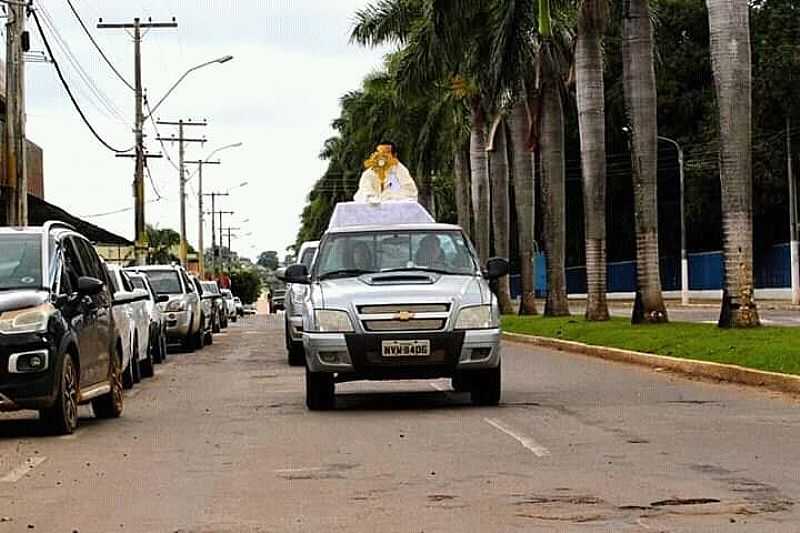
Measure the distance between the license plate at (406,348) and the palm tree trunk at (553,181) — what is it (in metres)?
23.7

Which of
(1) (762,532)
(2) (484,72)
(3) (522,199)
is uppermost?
(2) (484,72)

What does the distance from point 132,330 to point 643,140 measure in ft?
40.1

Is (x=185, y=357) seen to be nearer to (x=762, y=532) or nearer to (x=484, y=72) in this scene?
(x=484, y=72)

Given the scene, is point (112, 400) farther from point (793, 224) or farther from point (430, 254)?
point (793, 224)

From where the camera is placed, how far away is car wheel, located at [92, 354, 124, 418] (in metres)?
14.5

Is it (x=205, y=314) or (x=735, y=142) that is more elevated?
(x=735, y=142)

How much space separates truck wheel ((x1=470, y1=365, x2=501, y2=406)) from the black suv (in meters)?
3.64

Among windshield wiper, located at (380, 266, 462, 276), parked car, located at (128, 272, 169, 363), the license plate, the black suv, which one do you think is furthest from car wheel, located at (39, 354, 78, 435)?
parked car, located at (128, 272, 169, 363)

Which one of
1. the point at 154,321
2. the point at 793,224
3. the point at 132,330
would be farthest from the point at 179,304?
the point at 793,224

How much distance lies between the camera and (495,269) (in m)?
15.1

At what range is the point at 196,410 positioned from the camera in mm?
15391

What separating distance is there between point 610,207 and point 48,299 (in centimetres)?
5776

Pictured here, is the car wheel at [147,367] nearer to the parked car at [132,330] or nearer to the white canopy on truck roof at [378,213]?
the parked car at [132,330]

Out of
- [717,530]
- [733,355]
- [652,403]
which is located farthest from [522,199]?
[717,530]
